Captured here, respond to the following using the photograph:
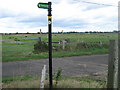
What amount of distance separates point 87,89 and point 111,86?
0.73 meters

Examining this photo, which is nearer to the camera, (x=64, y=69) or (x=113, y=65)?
(x=113, y=65)

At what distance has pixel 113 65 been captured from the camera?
14.4ft

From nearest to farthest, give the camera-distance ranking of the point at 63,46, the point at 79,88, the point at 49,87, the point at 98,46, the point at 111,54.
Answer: the point at 111,54 < the point at 49,87 < the point at 79,88 < the point at 63,46 < the point at 98,46

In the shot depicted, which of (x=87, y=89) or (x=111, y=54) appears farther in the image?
(x=87, y=89)

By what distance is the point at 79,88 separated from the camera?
5.11 meters

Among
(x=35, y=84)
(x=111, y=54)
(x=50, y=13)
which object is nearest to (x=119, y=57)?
(x=111, y=54)

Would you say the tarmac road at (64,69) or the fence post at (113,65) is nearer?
the fence post at (113,65)

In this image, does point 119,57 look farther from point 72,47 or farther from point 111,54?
point 72,47

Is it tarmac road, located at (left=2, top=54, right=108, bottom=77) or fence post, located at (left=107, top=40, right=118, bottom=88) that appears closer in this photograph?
fence post, located at (left=107, top=40, right=118, bottom=88)

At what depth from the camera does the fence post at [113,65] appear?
4296 mm

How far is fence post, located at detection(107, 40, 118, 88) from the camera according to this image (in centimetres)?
430

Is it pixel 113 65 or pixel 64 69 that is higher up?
pixel 113 65

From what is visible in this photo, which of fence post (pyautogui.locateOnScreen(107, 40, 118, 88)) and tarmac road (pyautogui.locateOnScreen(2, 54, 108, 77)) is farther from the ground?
fence post (pyautogui.locateOnScreen(107, 40, 118, 88))

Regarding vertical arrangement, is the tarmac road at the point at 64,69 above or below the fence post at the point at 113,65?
below
